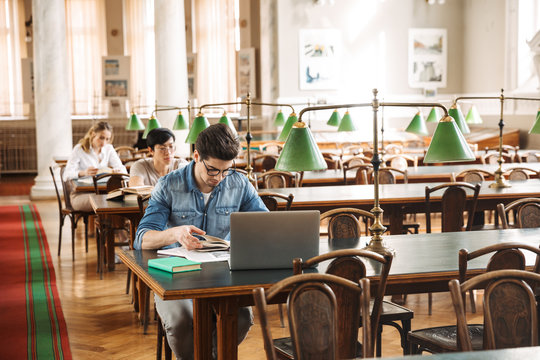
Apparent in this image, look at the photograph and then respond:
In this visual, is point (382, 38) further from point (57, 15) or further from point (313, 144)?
point (313, 144)

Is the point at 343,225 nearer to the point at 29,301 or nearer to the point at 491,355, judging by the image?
the point at 491,355

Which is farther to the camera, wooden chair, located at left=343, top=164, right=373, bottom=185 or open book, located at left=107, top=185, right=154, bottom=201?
wooden chair, located at left=343, top=164, right=373, bottom=185

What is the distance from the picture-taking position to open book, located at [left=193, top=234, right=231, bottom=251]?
3.20 m

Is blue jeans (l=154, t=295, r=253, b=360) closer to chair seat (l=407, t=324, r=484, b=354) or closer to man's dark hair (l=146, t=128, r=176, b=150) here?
chair seat (l=407, t=324, r=484, b=354)

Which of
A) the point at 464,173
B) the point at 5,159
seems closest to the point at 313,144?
the point at 464,173

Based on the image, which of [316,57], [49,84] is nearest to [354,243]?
[49,84]

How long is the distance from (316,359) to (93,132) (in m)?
5.53

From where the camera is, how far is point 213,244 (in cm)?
322

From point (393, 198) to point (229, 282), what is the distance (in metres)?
2.73

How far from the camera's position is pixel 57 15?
38.3 feet

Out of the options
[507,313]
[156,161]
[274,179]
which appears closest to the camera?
[507,313]

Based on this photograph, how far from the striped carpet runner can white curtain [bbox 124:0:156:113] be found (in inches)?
368

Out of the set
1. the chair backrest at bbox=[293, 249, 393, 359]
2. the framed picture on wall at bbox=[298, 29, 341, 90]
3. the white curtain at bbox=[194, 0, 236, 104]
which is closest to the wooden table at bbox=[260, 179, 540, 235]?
the chair backrest at bbox=[293, 249, 393, 359]

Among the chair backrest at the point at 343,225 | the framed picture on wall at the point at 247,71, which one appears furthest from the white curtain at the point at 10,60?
the chair backrest at the point at 343,225
